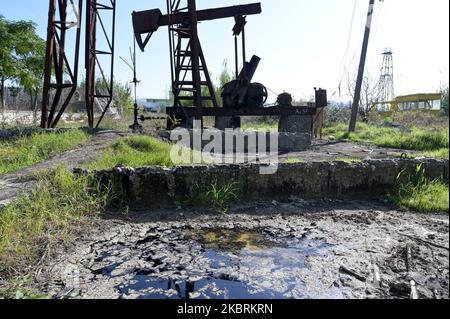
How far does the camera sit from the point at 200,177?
4453 millimetres

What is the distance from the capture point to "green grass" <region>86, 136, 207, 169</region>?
4.81 m

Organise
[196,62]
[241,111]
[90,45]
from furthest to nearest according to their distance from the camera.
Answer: [241,111] < [90,45] < [196,62]

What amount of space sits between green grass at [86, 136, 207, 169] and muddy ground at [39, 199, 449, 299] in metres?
1.03

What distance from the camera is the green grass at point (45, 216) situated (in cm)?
276

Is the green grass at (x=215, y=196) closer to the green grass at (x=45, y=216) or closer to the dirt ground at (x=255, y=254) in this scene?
the dirt ground at (x=255, y=254)

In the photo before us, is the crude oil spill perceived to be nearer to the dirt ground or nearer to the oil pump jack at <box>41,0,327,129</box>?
the dirt ground

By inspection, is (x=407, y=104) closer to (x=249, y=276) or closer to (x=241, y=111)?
(x=241, y=111)

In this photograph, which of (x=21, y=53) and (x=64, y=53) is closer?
(x=64, y=53)

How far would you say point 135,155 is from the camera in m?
5.22

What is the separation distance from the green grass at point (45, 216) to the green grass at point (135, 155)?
0.60 metres

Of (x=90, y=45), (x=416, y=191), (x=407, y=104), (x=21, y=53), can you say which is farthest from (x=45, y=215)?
(x=407, y=104)

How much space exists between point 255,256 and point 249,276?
0.38 metres
